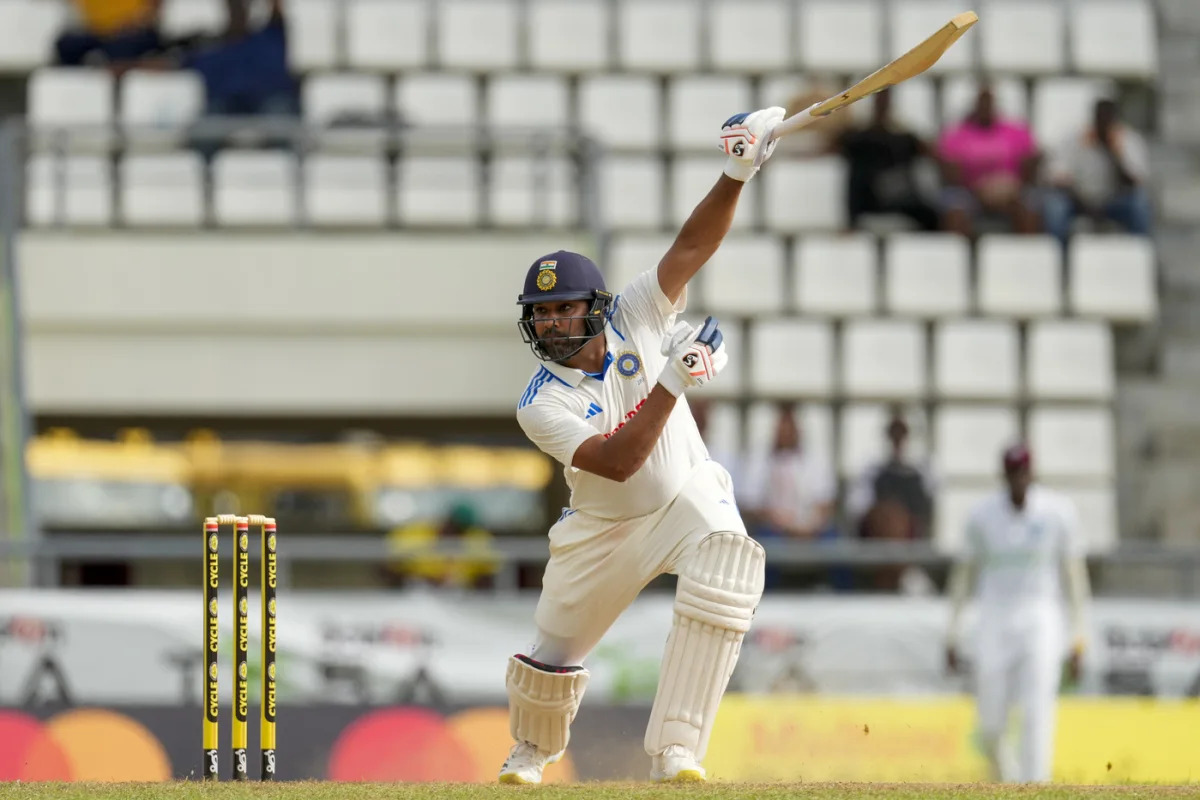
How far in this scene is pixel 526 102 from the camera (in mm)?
13141

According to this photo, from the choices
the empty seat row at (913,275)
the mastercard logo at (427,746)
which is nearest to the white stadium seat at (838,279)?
the empty seat row at (913,275)

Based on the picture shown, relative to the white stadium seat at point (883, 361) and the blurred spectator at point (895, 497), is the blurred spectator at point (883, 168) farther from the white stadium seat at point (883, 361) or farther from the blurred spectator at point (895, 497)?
the blurred spectator at point (895, 497)

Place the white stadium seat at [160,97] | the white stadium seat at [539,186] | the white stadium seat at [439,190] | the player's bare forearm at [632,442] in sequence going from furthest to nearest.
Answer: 1. the white stadium seat at [160,97]
2. the white stadium seat at [439,190]
3. the white stadium seat at [539,186]
4. the player's bare forearm at [632,442]

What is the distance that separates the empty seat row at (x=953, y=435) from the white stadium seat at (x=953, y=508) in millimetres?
84

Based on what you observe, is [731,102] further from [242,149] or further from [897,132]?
[242,149]

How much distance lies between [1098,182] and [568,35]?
149 inches

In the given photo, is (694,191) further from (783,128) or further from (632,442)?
(632,442)

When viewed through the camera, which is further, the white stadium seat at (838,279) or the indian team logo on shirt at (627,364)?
the white stadium seat at (838,279)

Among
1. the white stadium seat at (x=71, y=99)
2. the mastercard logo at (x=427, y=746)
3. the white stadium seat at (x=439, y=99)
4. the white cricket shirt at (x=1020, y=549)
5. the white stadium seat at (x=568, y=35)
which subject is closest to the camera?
the white cricket shirt at (x=1020, y=549)

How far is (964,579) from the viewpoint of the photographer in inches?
369

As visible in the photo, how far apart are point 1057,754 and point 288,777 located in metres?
3.89

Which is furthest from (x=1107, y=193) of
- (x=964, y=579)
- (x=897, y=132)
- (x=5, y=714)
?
(x=5, y=714)

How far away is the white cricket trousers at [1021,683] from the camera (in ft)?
29.1

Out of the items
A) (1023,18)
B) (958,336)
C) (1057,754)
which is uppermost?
(1023,18)
